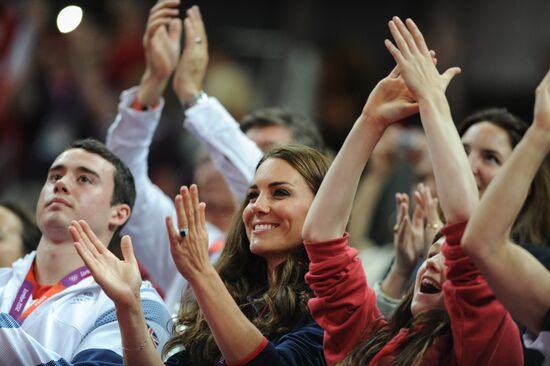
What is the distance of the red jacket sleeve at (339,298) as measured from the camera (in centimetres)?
333

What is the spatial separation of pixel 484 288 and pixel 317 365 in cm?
76

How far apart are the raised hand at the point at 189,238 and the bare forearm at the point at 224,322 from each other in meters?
0.03

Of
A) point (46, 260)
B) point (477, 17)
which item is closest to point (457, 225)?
point (46, 260)

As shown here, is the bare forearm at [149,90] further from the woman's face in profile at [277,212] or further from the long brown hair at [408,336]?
the long brown hair at [408,336]

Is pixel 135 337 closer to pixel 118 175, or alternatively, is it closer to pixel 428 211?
pixel 118 175

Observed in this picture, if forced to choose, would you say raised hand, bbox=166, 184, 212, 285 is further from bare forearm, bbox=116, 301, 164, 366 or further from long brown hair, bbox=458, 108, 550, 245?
long brown hair, bbox=458, 108, 550, 245

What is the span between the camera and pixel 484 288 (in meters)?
2.96

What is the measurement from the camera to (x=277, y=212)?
3.81 m

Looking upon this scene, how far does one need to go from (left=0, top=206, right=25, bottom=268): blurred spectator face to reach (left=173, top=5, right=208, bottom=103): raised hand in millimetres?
935

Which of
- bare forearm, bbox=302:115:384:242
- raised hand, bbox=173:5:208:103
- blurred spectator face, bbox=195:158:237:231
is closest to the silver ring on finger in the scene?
bare forearm, bbox=302:115:384:242

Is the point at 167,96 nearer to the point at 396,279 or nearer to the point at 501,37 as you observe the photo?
the point at 501,37

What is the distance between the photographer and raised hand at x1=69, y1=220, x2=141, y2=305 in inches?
132

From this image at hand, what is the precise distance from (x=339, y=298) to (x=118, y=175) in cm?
142

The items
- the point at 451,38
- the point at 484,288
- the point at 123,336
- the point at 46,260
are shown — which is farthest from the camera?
the point at 451,38
